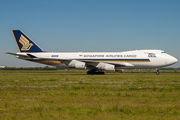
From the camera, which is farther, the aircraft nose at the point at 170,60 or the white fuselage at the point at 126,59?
the white fuselage at the point at 126,59

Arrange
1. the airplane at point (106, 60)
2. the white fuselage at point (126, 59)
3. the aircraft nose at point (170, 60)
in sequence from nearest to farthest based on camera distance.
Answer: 1. the airplane at point (106, 60)
2. the aircraft nose at point (170, 60)
3. the white fuselage at point (126, 59)

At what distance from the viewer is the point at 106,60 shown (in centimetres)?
3806

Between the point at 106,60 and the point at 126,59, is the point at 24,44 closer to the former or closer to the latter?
the point at 106,60

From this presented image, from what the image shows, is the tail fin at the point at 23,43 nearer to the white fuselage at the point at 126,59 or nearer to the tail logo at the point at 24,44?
the tail logo at the point at 24,44

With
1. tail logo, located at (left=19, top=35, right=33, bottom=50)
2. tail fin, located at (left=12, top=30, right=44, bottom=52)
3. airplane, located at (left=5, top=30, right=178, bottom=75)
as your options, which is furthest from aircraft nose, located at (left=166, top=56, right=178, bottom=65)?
tail logo, located at (left=19, top=35, right=33, bottom=50)

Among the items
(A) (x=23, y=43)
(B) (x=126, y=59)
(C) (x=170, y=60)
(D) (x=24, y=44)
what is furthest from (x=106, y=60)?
(A) (x=23, y=43)

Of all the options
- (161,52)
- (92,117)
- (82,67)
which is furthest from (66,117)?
(161,52)

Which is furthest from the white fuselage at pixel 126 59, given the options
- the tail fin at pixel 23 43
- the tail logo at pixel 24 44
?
the tail logo at pixel 24 44

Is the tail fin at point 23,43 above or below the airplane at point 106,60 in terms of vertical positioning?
above

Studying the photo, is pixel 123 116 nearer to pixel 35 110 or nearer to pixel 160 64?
pixel 35 110

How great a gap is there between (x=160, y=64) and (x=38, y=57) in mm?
25144

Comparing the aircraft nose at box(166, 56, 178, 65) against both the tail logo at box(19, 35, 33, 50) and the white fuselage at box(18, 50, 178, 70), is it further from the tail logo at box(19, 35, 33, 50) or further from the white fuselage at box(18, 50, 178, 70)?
the tail logo at box(19, 35, 33, 50)

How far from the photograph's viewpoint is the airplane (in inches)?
1443

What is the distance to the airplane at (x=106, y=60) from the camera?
36.7m
